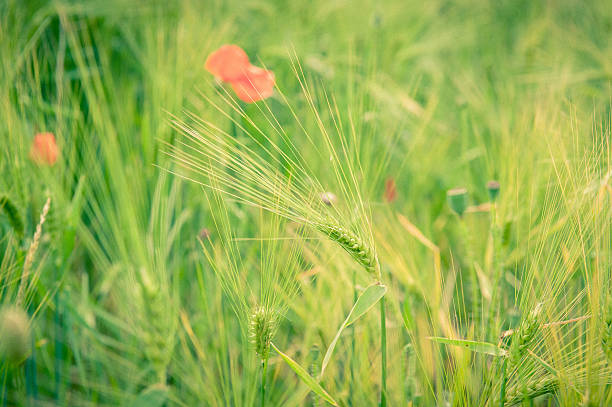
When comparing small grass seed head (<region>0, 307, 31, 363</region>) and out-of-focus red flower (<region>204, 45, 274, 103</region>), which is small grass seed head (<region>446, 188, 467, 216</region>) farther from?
small grass seed head (<region>0, 307, 31, 363</region>)

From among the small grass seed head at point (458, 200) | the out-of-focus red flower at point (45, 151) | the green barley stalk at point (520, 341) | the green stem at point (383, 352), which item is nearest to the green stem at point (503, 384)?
the green barley stalk at point (520, 341)

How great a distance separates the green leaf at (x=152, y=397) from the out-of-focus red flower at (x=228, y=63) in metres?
0.44

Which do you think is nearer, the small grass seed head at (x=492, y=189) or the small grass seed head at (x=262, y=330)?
the small grass seed head at (x=262, y=330)

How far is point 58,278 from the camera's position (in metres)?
0.62

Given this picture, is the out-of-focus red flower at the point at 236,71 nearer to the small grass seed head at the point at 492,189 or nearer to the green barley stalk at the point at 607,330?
the small grass seed head at the point at 492,189

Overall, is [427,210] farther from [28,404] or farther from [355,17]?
[355,17]

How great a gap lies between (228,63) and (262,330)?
0.44 meters

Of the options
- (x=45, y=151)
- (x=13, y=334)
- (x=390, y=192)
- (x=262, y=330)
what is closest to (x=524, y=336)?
(x=262, y=330)

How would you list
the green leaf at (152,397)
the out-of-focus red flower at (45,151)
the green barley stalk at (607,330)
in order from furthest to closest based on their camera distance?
the out-of-focus red flower at (45,151), the green leaf at (152,397), the green barley stalk at (607,330)

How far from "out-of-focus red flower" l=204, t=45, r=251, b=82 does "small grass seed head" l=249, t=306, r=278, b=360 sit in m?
0.39

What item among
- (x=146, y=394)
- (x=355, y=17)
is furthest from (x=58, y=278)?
(x=355, y=17)

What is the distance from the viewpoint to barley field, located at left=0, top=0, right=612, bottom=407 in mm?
458

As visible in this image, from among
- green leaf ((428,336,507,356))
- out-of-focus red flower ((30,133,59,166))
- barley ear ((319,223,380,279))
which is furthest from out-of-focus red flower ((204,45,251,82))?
green leaf ((428,336,507,356))

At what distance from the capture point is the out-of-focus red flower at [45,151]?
0.68 m
